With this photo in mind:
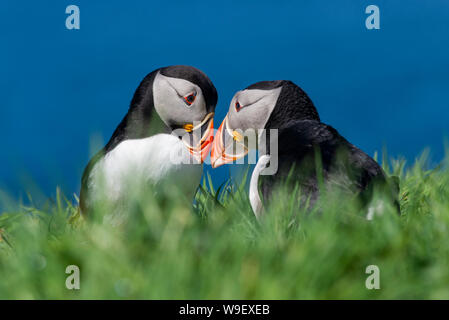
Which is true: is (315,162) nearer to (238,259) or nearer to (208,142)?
(238,259)

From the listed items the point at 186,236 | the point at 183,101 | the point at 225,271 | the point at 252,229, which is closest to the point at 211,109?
the point at 183,101

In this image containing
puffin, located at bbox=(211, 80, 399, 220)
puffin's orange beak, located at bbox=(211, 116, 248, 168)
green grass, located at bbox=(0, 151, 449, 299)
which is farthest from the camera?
puffin's orange beak, located at bbox=(211, 116, 248, 168)

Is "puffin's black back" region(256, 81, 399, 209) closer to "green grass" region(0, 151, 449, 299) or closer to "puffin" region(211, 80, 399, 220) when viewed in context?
"puffin" region(211, 80, 399, 220)

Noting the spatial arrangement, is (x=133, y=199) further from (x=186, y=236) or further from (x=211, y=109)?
(x=211, y=109)

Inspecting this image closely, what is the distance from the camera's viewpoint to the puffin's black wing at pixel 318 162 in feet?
8.54

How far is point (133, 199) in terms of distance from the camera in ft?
7.57

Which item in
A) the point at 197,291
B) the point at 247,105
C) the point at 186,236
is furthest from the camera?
the point at 247,105

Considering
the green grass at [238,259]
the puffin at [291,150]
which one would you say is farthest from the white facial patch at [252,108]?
the green grass at [238,259]

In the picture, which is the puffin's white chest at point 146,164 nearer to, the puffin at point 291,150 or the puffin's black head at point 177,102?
the puffin's black head at point 177,102

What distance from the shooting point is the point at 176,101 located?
3.41 m

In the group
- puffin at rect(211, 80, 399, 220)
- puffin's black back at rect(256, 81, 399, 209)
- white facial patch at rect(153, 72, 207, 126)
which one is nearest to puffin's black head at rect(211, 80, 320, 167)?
puffin at rect(211, 80, 399, 220)

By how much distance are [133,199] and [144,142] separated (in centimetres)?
97

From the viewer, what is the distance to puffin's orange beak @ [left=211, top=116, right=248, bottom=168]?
3.72 m

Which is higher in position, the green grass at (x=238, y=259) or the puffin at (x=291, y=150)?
the puffin at (x=291, y=150)
